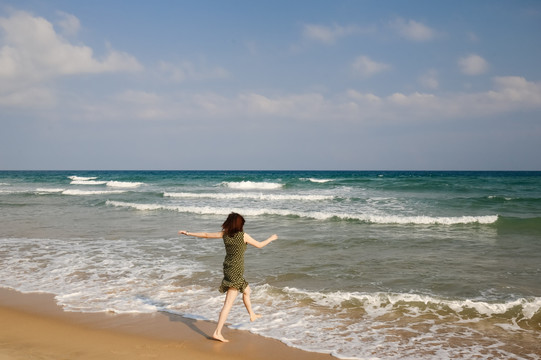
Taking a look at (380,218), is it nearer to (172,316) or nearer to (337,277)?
(337,277)

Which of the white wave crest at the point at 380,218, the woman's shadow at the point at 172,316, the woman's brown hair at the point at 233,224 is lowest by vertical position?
the woman's shadow at the point at 172,316

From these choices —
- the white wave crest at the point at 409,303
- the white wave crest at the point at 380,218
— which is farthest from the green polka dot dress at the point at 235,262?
the white wave crest at the point at 380,218

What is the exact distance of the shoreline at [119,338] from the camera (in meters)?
4.46

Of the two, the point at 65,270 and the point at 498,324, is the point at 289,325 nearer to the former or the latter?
the point at 498,324

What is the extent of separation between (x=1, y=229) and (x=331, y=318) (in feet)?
46.4

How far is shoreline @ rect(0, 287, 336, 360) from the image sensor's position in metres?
4.46

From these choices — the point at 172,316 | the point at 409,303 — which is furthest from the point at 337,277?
the point at 172,316

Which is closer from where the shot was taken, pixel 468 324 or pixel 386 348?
pixel 386 348

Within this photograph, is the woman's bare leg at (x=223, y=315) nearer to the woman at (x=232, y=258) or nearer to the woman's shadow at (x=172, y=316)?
the woman at (x=232, y=258)

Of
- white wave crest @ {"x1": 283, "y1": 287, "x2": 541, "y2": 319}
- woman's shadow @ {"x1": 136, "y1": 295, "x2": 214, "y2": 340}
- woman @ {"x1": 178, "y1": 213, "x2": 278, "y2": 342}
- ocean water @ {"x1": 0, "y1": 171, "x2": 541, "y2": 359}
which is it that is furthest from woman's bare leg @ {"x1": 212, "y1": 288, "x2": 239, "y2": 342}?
white wave crest @ {"x1": 283, "y1": 287, "x2": 541, "y2": 319}

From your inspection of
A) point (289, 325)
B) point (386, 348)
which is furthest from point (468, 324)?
point (289, 325)

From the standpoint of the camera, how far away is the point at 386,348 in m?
4.76

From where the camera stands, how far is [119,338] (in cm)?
492

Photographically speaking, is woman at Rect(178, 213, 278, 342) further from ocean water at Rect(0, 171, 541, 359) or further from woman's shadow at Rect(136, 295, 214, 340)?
ocean water at Rect(0, 171, 541, 359)
